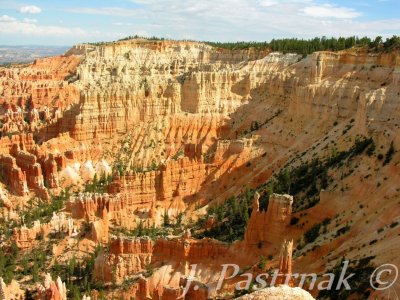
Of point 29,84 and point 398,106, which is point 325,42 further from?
point 29,84

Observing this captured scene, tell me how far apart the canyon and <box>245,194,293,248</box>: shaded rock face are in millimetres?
99

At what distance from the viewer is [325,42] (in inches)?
3076

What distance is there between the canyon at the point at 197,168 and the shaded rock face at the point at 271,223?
0.10 m

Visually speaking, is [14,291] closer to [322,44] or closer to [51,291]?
[51,291]

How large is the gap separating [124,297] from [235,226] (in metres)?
13.4

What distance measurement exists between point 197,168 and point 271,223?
26.0 meters

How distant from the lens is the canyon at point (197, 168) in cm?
3797

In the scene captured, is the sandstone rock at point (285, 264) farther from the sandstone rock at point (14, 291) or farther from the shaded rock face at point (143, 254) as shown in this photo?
the sandstone rock at point (14, 291)

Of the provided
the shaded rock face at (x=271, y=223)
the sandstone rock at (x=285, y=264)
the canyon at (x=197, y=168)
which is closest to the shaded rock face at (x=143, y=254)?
the canyon at (x=197, y=168)

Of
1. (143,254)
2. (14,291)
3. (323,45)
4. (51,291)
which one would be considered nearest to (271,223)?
(143,254)

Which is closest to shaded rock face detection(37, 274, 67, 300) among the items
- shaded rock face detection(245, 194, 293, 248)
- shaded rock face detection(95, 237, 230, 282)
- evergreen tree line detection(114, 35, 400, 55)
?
shaded rock face detection(95, 237, 230, 282)

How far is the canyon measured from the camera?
125 ft

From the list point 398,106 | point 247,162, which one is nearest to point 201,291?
point 398,106

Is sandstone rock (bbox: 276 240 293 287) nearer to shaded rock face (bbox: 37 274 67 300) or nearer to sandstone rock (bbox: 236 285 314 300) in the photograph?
sandstone rock (bbox: 236 285 314 300)
